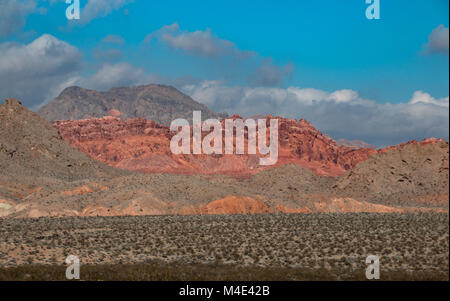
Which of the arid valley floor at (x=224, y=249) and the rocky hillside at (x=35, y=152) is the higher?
the rocky hillside at (x=35, y=152)

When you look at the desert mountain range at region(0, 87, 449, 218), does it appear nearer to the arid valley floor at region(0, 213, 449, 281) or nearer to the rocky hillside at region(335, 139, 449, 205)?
the rocky hillside at region(335, 139, 449, 205)

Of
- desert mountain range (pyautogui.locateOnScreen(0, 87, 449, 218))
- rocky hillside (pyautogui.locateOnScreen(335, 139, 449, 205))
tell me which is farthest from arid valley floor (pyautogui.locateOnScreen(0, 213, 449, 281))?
rocky hillside (pyautogui.locateOnScreen(335, 139, 449, 205))

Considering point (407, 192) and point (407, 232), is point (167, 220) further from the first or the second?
point (407, 192)

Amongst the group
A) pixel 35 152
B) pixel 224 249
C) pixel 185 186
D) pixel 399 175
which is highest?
pixel 35 152

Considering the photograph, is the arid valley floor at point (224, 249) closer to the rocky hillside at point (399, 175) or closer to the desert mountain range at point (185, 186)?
the desert mountain range at point (185, 186)

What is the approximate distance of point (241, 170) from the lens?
190 m

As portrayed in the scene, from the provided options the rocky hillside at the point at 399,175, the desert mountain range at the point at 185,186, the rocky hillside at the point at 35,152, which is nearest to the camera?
the desert mountain range at the point at 185,186

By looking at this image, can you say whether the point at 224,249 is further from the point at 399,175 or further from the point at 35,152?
the point at 35,152

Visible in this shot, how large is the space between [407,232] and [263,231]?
12.7m

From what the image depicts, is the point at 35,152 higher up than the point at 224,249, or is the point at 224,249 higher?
the point at 35,152

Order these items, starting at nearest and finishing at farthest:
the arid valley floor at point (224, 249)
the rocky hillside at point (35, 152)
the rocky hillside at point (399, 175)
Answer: the arid valley floor at point (224, 249) → the rocky hillside at point (399, 175) → the rocky hillside at point (35, 152)

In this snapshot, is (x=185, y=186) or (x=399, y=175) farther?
(x=399, y=175)

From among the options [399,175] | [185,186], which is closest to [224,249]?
[185,186]

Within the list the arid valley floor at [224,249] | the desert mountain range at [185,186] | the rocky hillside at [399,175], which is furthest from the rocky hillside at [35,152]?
the rocky hillside at [399,175]
